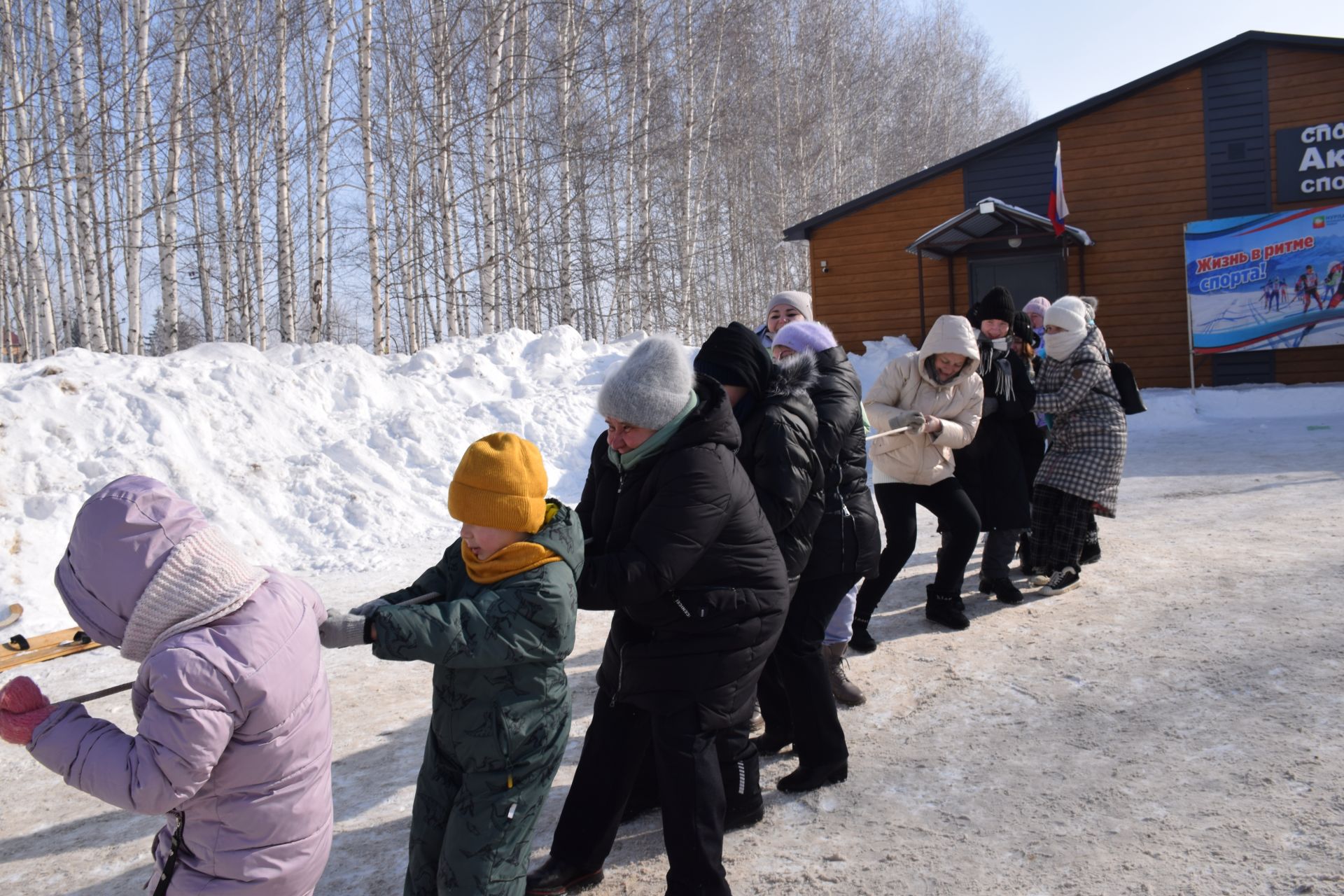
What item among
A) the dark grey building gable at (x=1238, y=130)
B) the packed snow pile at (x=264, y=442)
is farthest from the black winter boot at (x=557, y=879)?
the dark grey building gable at (x=1238, y=130)

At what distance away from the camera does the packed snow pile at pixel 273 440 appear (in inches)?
274

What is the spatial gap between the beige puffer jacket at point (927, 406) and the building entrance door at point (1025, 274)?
11847 millimetres

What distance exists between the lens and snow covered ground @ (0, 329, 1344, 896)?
2857mm

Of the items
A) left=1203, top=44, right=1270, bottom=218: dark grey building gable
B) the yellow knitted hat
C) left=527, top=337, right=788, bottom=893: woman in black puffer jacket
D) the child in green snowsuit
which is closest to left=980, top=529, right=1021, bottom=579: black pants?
left=527, top=337, right=788, bottom=893: woman in black puffer jacket

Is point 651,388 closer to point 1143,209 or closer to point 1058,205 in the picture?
point 1058,205

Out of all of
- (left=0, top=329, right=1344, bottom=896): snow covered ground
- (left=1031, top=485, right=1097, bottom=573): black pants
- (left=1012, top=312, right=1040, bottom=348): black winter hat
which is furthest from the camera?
(left=1012, top=312, right=1040, bottom=348): black winter hat

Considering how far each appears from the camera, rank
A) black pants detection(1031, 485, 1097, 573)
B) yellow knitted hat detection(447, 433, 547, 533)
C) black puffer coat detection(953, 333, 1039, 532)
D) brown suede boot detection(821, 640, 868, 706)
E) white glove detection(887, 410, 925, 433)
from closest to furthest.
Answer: yellow knitted hat detection(447, 433, 547, 533) → brown suede boot detection(821, 640, 868, 706) → white glove detection(887, 410, 925, 433) → black puffer coat detection(953, 333, 1039, 532) → black pants detection(1031, 485, 1097, 573)

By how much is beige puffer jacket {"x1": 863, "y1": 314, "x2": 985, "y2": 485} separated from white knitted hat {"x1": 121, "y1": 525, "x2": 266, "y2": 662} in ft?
11.1

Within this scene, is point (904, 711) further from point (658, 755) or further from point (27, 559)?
point (27, 559)

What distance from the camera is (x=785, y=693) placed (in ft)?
11.5

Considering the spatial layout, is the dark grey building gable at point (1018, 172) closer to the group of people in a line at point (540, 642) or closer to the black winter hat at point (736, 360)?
the group of people in a line at point (540, 642)

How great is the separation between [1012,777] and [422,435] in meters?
7.11

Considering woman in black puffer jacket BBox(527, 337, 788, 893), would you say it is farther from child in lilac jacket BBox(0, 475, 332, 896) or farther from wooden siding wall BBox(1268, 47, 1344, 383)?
wooden siding wall BBox(1268, 47, 1344, 383)

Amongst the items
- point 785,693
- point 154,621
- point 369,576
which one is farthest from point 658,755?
point 369,576
